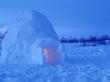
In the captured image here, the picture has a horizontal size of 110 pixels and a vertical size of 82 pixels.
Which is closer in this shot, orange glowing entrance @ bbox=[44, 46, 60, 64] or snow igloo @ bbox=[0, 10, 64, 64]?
snow igloo @ bbox=[0, 10, 64, 64]

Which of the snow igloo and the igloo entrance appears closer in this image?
the snow igloo

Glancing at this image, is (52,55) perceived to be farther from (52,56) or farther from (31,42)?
(31,42)

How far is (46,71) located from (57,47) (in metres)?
4.77

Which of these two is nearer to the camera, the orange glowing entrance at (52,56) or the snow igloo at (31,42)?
the snow igloo at (31,42)

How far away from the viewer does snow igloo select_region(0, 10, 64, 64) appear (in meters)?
13.0

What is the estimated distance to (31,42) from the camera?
13328 millimetres

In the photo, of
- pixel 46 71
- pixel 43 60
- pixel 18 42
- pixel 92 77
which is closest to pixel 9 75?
→ pixel 46 71

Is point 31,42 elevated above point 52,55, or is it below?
above

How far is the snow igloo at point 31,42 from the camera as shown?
42.5 ft

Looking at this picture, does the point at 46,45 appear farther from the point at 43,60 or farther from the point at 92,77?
the point at 92,77

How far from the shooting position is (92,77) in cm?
824

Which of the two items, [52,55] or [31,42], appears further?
[52,55]

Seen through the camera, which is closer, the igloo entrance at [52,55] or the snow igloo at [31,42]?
the snow igloo at [31,42]

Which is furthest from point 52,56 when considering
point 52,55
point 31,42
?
point 31,42
